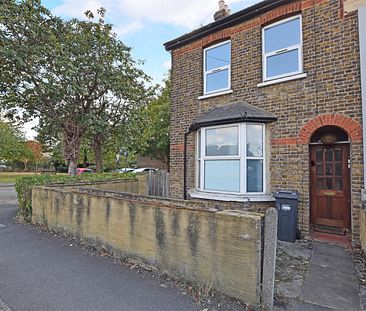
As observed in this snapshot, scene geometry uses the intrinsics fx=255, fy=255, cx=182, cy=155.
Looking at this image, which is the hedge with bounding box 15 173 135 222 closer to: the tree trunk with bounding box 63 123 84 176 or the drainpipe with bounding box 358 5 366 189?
the tree trunk with bounding box 63 123 84 176

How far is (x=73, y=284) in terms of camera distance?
384 centimetres

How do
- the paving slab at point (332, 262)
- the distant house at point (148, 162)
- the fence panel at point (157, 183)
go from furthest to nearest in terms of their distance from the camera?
the distant house at point (148, 162) < the fence panel at point (157, 183) < the paving slab at point (332, 262)

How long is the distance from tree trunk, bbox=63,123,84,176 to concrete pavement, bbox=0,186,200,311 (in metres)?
7.87

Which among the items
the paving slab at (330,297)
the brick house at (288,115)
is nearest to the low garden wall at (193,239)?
the paving slab at (330,297)

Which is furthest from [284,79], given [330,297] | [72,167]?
[72,167]

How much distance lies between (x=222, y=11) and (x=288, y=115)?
15.1 ft

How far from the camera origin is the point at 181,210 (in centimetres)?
Answer: 393

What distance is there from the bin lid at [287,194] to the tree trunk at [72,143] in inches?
405

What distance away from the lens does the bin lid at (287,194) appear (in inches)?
234

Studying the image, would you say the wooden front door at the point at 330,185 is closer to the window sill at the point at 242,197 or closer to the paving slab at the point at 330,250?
the paving slab at the point at 330,250

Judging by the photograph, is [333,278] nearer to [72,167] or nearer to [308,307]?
[308,307]

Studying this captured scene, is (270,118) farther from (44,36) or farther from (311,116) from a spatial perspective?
(44,36)

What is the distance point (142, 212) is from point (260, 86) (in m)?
4.81

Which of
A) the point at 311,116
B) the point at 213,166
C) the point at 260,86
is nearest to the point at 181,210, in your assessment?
the point at 213,166
